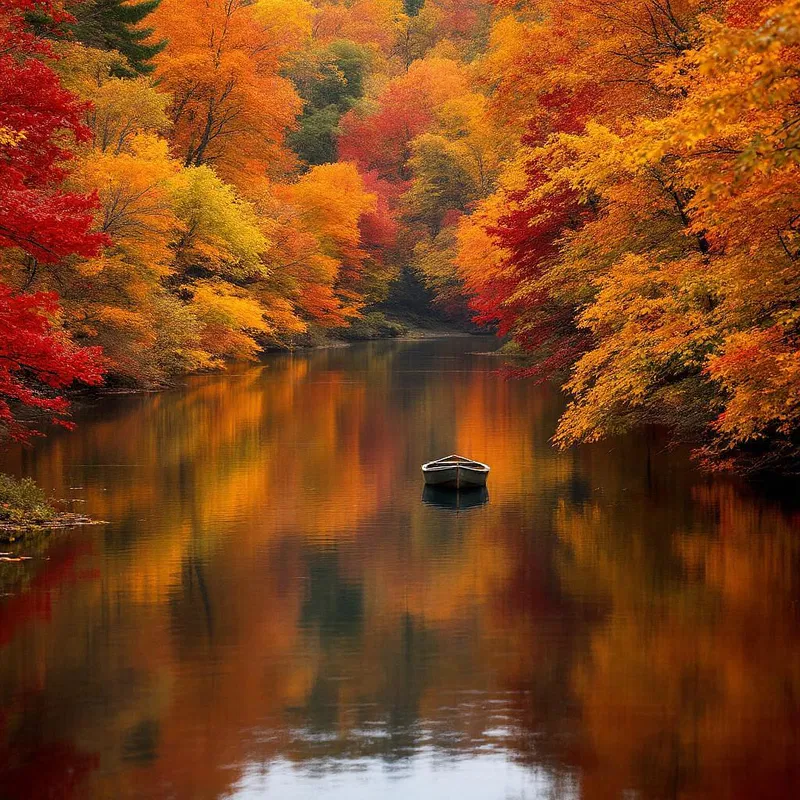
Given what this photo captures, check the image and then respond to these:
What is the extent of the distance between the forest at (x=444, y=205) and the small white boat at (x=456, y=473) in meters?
1.57

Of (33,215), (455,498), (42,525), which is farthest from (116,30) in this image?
(42,525)

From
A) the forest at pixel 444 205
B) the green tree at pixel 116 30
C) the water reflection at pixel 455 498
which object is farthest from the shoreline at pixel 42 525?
the green tree at pixel 116 30

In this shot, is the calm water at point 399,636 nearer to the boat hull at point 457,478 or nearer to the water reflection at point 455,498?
the water reflection at point 455,498

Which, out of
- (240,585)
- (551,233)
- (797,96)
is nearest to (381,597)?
(240,585)

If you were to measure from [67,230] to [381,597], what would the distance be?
19.6 feet

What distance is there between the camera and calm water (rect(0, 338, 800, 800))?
8570 millimetres

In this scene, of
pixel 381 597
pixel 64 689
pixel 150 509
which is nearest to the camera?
pixel 64 689

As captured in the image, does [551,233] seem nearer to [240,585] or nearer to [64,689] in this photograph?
[240,585]

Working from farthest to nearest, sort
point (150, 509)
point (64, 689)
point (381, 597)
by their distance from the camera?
point (150, 509), point (381, 597), point (64, 689)

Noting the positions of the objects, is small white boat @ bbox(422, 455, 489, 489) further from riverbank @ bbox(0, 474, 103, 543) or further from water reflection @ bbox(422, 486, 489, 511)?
riverbank @ bbox(0, 474, 103, 543)

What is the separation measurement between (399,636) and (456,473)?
803 centimetres

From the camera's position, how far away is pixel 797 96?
12.5m

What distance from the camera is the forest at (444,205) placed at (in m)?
14.8

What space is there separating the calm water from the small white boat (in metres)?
0.42
